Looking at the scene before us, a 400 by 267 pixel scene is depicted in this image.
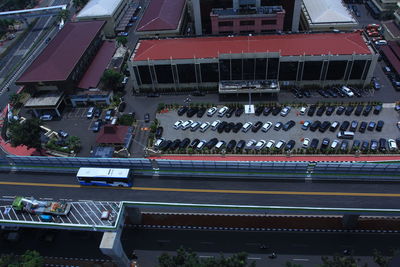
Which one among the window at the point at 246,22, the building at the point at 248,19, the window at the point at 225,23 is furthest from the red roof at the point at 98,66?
the window at the point at 246,22

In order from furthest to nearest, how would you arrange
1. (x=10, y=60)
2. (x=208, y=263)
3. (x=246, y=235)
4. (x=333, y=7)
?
1. (x=10, y=60)
2. (x=333, y=7)
3. (x=246, y=235)
4. (x=208, y=263)

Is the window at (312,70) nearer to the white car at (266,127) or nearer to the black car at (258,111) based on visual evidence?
the black car at (258,111)

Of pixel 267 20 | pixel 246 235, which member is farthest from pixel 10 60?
pixel 246 235

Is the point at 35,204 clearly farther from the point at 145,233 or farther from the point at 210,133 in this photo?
the point at 210,133

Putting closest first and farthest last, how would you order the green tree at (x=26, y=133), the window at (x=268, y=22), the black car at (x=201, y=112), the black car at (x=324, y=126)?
the green tree at (x=26, y=133), the black car at (x=324, y=126), the black car at (x=201, y=112), the window at (x=268, y=22)

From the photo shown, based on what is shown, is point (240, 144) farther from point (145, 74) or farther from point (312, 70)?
point (145, 74)

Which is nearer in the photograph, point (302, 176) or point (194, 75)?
point (302, 176)

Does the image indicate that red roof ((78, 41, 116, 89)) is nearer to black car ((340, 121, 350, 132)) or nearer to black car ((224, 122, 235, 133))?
black car ((224, 122, 235, 133))

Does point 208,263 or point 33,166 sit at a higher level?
point 33,166
